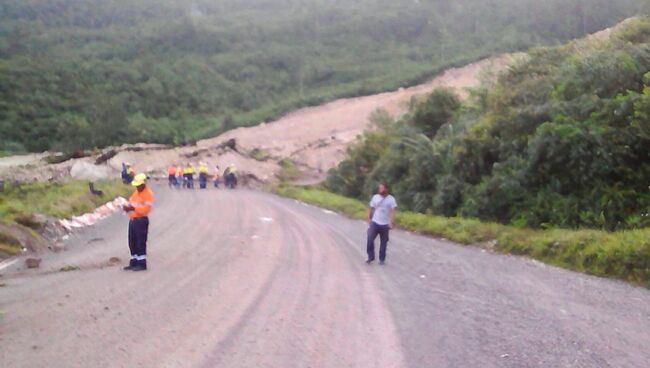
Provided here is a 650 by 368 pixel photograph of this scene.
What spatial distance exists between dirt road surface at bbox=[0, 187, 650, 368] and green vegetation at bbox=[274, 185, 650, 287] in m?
0.66

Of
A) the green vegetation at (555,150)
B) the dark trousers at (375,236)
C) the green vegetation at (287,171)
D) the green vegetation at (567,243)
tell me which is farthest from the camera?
the green vegetation at (287,171)

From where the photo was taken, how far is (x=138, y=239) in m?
13.5

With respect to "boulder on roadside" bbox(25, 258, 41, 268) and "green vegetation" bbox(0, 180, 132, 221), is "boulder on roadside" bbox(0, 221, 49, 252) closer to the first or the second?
"green vegetation" bbox(0, 180, 132, 221)

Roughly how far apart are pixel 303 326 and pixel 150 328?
5.99 feet

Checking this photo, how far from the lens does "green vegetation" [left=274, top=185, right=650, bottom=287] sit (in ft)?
50.3

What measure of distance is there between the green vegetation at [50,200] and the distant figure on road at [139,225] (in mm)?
6131

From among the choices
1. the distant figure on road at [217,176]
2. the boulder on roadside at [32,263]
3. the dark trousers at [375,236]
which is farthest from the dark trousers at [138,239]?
the distant figure on road at [217,176]

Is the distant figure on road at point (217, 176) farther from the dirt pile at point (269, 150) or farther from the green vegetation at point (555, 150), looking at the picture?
the green vegetation at point (555, 150)

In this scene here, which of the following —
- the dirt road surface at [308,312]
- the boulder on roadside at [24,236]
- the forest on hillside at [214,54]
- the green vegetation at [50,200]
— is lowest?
the dirt road surface at [308,312]

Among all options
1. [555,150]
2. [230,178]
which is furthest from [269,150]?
[555,150]

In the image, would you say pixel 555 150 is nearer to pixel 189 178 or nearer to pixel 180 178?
pixel 189 178

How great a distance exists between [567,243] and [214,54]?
109m

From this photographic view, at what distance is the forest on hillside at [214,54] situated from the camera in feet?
257

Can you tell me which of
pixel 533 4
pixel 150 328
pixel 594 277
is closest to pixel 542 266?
pixel 594 277
